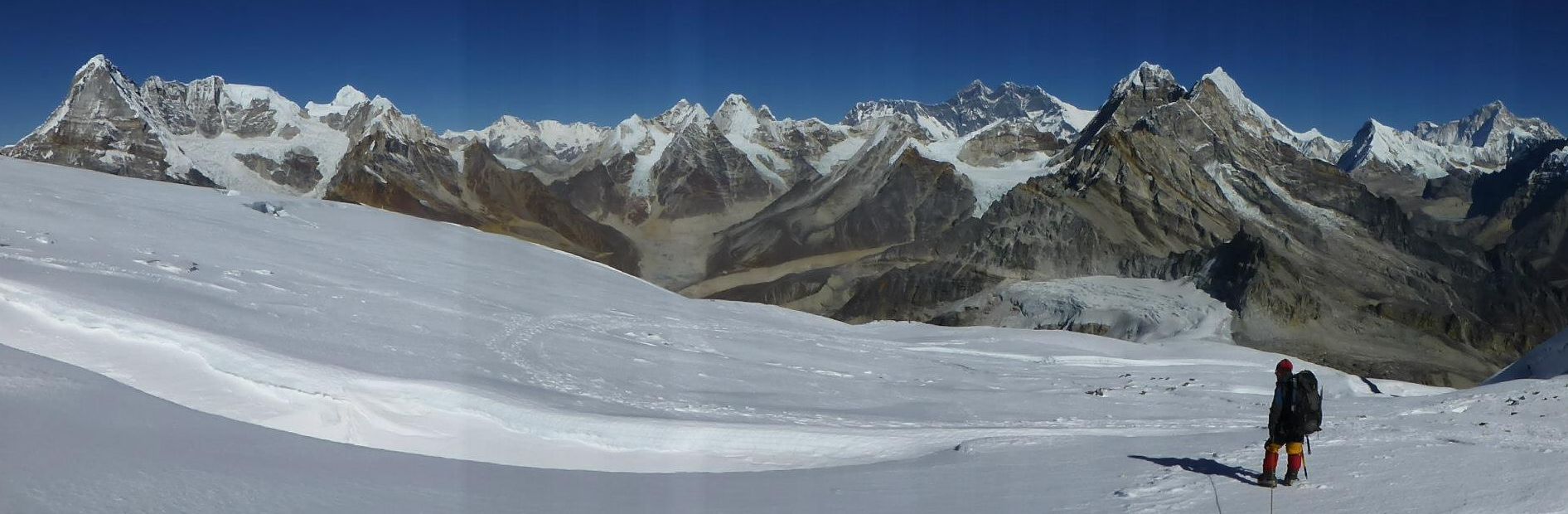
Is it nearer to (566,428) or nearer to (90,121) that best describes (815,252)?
(90,121)

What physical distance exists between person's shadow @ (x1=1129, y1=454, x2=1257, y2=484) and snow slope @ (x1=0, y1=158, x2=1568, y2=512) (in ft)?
0.19

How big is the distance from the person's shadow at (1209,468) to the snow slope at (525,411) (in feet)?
0.19

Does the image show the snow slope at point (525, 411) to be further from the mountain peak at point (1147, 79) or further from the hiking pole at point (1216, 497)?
the mountain peak at point (1147, 79)

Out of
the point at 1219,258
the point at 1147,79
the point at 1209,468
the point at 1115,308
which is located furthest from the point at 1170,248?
the point at 1209,468

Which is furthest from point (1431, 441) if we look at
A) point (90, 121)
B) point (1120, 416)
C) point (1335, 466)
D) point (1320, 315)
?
point (90, 121)

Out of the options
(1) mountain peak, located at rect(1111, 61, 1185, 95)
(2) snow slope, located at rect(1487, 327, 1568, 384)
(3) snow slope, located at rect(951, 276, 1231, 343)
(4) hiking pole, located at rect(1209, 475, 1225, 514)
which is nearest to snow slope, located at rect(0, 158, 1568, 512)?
(4) hiking pole, located at rect(1209, 475, 1225, 514)

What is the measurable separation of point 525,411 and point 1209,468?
275 inches

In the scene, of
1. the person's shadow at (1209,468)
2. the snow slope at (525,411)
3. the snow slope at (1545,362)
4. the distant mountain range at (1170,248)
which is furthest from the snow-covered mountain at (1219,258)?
the person's shadow at (1209,468)

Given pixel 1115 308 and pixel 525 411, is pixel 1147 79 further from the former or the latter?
pixel 525 411

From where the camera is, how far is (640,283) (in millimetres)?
30172

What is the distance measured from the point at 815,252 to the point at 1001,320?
93.9m

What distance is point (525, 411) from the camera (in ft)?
38.4

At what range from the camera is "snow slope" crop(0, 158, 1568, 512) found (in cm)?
800

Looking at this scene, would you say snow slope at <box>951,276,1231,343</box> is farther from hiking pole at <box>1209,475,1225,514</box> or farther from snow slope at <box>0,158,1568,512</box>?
hiking pole at <box>1209,475,1225,514</box>
